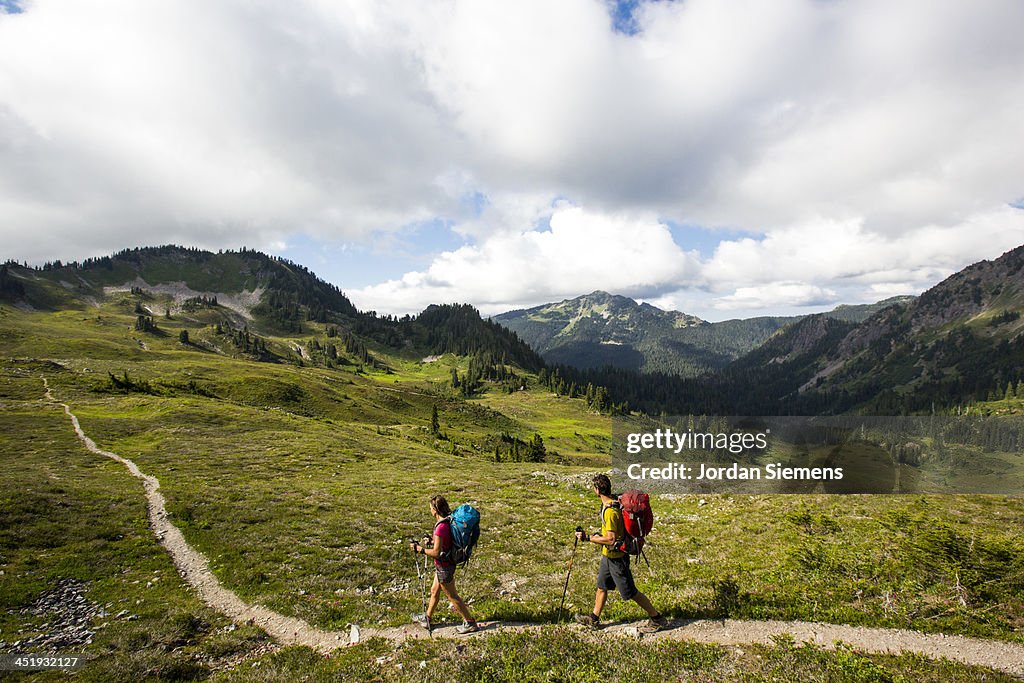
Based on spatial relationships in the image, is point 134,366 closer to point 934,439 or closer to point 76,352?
point 76,352

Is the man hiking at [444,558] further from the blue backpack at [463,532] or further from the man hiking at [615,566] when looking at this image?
the man hiking at [615,566]

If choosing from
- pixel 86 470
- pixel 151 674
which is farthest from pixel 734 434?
pixel 86 470

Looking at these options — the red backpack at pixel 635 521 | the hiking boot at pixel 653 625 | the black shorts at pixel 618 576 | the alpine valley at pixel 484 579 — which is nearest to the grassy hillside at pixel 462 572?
the alpine valley at pixel 484 579

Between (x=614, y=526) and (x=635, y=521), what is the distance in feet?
2.01

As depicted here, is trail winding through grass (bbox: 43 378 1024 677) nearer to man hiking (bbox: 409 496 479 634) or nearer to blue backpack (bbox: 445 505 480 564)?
man hiking (bbox: 409 496 479 634)

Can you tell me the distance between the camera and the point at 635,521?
38.7 feet

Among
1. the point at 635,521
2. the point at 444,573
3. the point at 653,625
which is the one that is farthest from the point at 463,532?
the point at 653,625

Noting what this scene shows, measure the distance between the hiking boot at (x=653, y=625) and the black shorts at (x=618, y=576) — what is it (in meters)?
1.12

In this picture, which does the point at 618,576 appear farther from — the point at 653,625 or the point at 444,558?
the point at 444,558

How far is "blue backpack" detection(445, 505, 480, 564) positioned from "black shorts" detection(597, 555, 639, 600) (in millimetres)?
3721

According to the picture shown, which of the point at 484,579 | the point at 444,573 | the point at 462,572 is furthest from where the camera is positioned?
the point at 462,572

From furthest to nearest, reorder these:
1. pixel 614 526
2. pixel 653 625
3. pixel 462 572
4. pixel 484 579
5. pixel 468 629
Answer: pixel 462 572 → pixel 484 579 → pixel 468 629 → pixel 653 625 → pixel 614 526

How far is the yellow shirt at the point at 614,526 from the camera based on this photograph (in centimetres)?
1173

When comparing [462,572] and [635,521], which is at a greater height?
[635,521]
